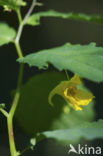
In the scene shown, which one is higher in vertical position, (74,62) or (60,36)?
(74,62)

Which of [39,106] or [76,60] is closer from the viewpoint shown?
[76,60]

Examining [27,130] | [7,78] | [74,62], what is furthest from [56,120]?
[7,78]

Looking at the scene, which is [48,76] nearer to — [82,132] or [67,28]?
[82,132]

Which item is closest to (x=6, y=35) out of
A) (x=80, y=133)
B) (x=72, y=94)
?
(x=72, y=94)

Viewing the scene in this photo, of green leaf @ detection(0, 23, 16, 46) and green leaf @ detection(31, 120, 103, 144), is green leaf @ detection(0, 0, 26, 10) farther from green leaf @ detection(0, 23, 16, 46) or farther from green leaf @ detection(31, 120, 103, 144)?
green leaf @ detection(31, 120, 103, 144)

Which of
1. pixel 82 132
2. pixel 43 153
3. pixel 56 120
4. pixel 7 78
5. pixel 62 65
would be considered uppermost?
pixel 62 65

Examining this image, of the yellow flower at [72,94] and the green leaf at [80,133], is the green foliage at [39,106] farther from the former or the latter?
the green leaf at [80,133]

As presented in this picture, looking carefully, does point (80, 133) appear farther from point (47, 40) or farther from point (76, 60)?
point (47, 40)
